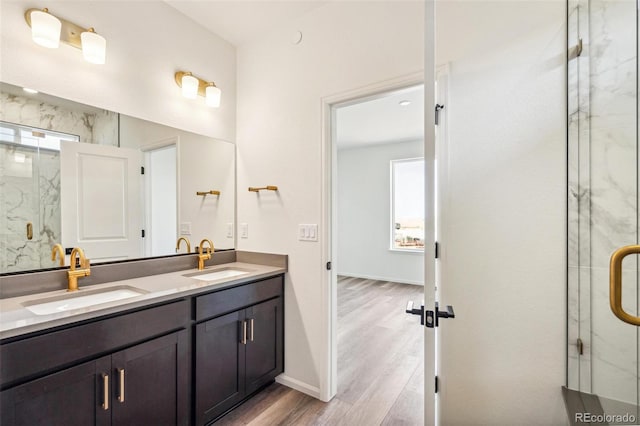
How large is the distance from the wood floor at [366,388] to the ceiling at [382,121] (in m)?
2.44

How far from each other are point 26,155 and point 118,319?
102cm

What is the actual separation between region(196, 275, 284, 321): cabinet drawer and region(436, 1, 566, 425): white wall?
119cm

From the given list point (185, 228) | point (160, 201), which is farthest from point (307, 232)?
point (160, 201)

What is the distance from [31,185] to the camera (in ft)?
4.88

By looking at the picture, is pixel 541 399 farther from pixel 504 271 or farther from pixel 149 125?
pixel 149 125

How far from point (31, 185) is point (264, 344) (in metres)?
1.67

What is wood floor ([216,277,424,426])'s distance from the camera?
1.80 metres

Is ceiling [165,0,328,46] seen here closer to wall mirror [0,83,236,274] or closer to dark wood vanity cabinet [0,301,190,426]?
wall mirror [0,83,236,274]

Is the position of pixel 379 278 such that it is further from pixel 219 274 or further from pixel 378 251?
pixel 219 274

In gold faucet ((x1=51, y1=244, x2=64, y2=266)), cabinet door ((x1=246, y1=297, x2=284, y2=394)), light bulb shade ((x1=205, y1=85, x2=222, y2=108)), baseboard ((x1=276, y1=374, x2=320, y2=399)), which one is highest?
light bulb shade ((x1=205, y1=85, x2=222, y2=108))

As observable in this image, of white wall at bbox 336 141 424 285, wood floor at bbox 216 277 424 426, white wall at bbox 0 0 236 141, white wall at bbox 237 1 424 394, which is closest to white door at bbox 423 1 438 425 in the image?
white wall at bbox 237 1 424 394

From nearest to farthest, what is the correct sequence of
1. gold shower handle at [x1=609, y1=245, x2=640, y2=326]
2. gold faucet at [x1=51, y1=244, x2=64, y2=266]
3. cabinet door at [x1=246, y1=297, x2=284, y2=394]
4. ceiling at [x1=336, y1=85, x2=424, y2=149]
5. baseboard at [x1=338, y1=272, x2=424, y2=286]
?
gold shower handle at [x1=609, y1=245, x2=640, y2=326] → gold faucet at [x1=51, y1=244, x2=64, y2=266] → cabinet door at [x1=246, y1=297, x2=284, y2=394] → ceiling at [x1=336, y1=85, x2=424, y2=149] → baseboard at [x1=338, y1=272, x2=424, y2=286]

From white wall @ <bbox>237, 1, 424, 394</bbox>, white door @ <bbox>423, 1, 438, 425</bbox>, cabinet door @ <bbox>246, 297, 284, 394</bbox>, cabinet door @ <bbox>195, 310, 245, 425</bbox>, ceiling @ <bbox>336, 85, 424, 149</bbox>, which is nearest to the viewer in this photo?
white door @ <bbox>423, 1, 438, 425</bbox>

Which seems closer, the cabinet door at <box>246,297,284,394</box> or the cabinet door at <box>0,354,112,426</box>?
the cabinet door at <box>0,354,112,426</box>
